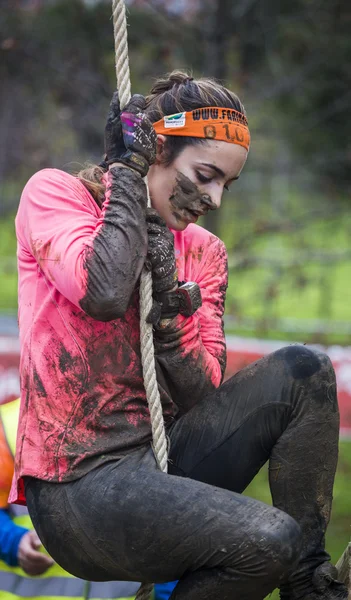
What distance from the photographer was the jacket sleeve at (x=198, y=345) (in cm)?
283

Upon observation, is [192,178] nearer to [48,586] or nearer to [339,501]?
[48,586]

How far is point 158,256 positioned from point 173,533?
81 centimetres

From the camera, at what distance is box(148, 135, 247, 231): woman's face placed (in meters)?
2.82

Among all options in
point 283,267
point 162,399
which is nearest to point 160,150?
point 162,399

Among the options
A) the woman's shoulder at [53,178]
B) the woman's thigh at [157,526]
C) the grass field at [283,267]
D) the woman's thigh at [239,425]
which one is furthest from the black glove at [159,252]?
the grass field at [283,267]

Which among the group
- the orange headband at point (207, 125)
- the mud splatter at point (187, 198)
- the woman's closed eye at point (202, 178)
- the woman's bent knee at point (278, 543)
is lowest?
the woman's bent knee at point (278, 543)

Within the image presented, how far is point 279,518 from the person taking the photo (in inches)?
93.0

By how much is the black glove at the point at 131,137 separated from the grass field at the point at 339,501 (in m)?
2.53

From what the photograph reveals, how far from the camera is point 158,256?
2.63 m

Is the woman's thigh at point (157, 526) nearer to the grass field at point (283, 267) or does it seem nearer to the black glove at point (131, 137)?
the black glove at point (131, 137)

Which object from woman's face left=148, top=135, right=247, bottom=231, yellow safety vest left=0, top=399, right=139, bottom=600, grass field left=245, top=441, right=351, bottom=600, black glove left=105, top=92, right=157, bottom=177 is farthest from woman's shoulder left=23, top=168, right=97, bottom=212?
grass field left=245, top=441, right=351, bottom=600

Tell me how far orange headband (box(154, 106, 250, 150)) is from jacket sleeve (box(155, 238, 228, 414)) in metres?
0.48

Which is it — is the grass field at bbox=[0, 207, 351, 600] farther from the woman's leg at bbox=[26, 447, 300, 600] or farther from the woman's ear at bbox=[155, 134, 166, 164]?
the woman's ear at bbox=[155, 134, 166, 164]

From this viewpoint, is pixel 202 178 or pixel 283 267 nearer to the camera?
pixel 202 178
